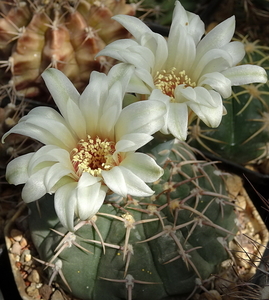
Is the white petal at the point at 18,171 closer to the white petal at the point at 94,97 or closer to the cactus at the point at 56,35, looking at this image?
the white petal at the point at 94,97

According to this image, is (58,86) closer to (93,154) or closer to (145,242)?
(93,154)

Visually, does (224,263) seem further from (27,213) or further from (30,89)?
(30,89)

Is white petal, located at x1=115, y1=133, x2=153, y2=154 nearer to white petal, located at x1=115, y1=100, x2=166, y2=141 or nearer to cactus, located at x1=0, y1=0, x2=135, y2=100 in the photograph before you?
white petal, located at x1=115, y1=100, x2=166, y2=141

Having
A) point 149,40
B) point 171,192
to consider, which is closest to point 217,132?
point 171,192

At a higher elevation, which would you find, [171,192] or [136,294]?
[171,192]

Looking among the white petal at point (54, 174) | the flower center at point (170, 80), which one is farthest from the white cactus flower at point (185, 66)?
the white petal at point (54, 174)

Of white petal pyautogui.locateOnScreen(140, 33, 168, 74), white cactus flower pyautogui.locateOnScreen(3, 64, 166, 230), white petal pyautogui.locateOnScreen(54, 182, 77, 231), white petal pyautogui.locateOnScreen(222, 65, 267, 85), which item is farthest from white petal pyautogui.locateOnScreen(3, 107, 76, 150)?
white petal pyautogui.locateOnScreen(222, 65, 267, 85)
